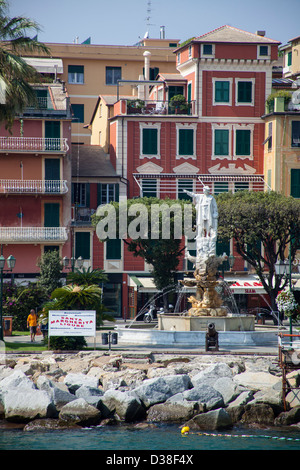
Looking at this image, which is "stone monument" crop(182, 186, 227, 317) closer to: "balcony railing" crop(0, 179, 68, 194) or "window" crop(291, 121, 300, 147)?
"balcony railing" crop(0, 179, 68, 194)

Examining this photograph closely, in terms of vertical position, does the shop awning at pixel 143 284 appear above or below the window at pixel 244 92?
below

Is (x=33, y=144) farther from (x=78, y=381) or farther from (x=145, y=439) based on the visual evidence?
(x=145, y=439)

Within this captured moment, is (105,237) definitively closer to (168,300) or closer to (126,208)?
(126,208)

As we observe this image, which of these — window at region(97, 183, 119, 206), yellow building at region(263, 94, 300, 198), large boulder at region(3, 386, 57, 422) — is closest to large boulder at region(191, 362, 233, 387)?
large boulder at region(3, 386, 57, 422)

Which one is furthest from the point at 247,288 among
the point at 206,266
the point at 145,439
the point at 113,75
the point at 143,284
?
the point at 145,439

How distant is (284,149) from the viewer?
2279 inches

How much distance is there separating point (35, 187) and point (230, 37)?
56.7 ft

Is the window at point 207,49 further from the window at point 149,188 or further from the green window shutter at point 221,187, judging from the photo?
the window at point 149,188

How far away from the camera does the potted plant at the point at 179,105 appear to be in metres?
59.2

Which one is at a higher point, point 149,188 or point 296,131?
point 296,131

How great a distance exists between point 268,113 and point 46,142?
1539cm

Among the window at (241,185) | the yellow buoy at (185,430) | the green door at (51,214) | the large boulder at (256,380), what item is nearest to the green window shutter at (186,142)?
the window at (241,185)

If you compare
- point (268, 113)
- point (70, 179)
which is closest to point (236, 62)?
point (268, 113)

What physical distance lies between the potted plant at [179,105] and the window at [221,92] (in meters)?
2.10
